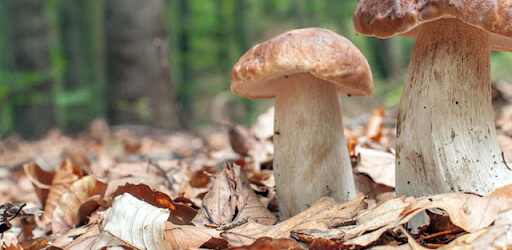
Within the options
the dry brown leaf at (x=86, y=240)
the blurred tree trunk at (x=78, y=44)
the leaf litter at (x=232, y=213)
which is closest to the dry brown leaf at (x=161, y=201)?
the leaf litter at (x=232, y=213)

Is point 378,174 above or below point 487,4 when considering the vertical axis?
below

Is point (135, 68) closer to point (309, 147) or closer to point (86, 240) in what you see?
point (309, 147)

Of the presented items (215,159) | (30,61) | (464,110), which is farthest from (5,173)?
(30,61)

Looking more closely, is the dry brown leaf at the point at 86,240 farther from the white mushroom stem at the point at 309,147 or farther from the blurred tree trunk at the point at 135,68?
the blurred tree trunk at the point at 135,68

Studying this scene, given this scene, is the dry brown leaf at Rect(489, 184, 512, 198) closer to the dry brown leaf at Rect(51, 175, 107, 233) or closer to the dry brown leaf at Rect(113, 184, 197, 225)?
the dry brown leaf at Rect(113, 184, 197, 225)

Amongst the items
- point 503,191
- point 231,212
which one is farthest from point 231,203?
point 503,191

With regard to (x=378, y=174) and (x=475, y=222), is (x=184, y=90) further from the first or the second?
(x=475, y=222)
